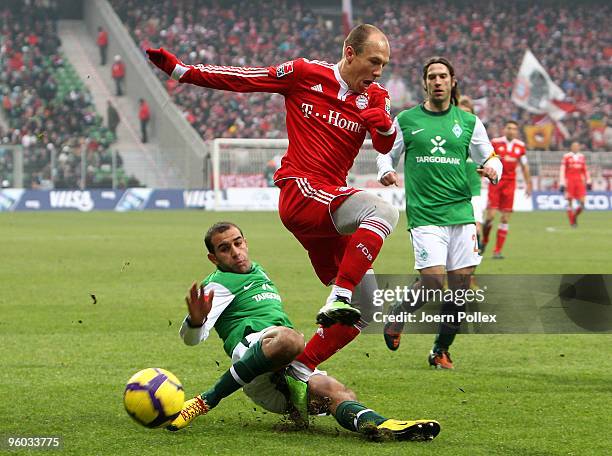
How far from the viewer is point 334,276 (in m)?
6.64

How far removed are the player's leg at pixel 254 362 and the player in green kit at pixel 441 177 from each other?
2864mm

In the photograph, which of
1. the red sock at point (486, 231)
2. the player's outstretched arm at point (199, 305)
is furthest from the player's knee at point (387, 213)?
the red sock at point (486, 231)

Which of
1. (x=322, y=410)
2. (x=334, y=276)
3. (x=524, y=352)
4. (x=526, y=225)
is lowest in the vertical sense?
(x=526, y=225)

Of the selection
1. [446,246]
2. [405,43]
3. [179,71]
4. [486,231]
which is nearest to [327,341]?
[179,71]

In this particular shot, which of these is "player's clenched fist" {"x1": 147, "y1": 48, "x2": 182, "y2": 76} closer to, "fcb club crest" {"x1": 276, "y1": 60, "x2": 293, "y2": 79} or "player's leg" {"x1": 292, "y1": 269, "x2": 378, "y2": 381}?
"fcb club crest" {"x1": 276, "y1": 60, "x2": 293, "y2": 79}

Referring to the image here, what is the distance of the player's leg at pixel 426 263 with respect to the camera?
28.1 ft

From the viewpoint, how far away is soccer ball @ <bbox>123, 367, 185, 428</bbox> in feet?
18.7

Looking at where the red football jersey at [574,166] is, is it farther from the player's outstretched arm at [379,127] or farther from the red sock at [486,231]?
the player's outstretched arm at [379,127]

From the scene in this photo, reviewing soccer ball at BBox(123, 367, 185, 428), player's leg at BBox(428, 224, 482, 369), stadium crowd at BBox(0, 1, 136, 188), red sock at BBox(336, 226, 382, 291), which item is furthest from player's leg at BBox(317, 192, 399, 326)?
stadium crowd at BBox(0, 1, 136, 188)

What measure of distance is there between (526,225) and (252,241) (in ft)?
32.8

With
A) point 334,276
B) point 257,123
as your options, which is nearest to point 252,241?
point 334,276

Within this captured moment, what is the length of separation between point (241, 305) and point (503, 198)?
1451 centimetres

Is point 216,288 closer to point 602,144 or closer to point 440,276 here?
point 440,276

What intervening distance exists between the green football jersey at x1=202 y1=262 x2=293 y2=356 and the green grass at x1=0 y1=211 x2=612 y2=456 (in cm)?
53
